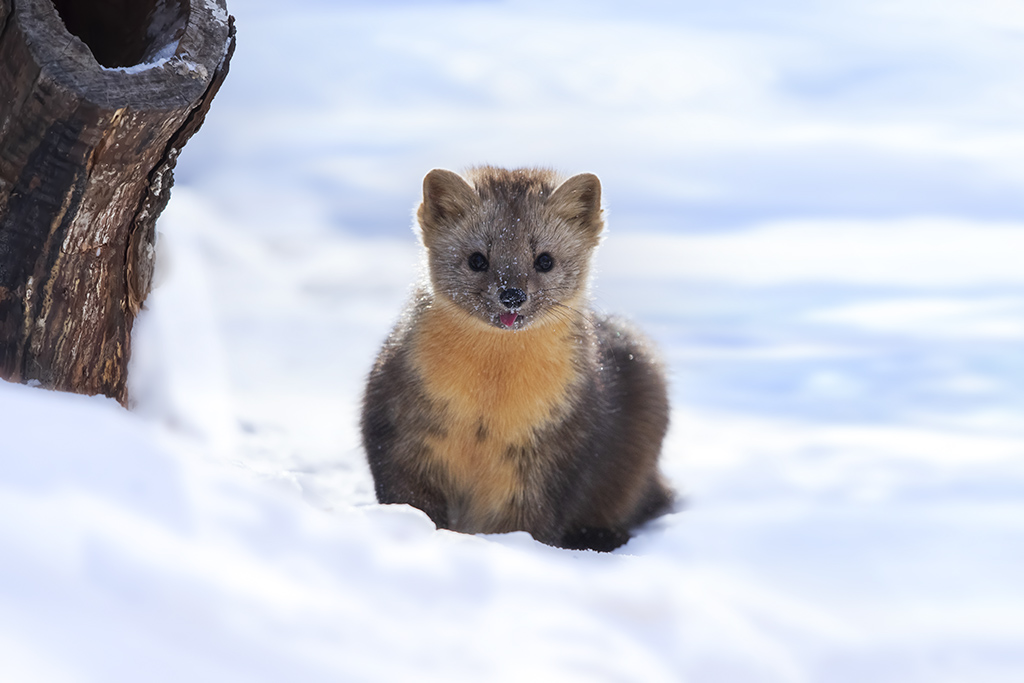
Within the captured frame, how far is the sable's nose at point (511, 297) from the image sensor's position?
415cm

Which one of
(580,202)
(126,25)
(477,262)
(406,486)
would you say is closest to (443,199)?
(477,262)

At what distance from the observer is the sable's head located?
4270mm

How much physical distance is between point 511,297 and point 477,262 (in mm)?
312

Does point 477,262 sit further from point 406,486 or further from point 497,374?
point 406,486

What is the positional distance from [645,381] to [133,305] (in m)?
2.57

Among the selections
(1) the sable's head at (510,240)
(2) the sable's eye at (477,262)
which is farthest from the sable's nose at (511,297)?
(2) the sable's eye at (477,262)

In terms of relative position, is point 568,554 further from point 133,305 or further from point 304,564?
point 133,305

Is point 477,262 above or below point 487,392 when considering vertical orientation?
above

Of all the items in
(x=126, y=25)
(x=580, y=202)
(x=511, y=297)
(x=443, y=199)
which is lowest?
(x=511, y=297)

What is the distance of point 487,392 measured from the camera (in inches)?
169

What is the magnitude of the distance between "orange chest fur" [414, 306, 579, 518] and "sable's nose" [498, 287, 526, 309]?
245mm

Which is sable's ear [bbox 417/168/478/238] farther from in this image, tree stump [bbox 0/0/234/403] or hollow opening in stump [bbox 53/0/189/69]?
hollow opening in stump [bbox 53/0/189/69]

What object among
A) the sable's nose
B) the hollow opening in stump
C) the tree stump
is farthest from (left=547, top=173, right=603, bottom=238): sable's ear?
the hollow opening in stump

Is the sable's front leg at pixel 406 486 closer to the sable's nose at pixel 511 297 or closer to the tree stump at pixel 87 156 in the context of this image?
the sable's nose at pixel 511 297
